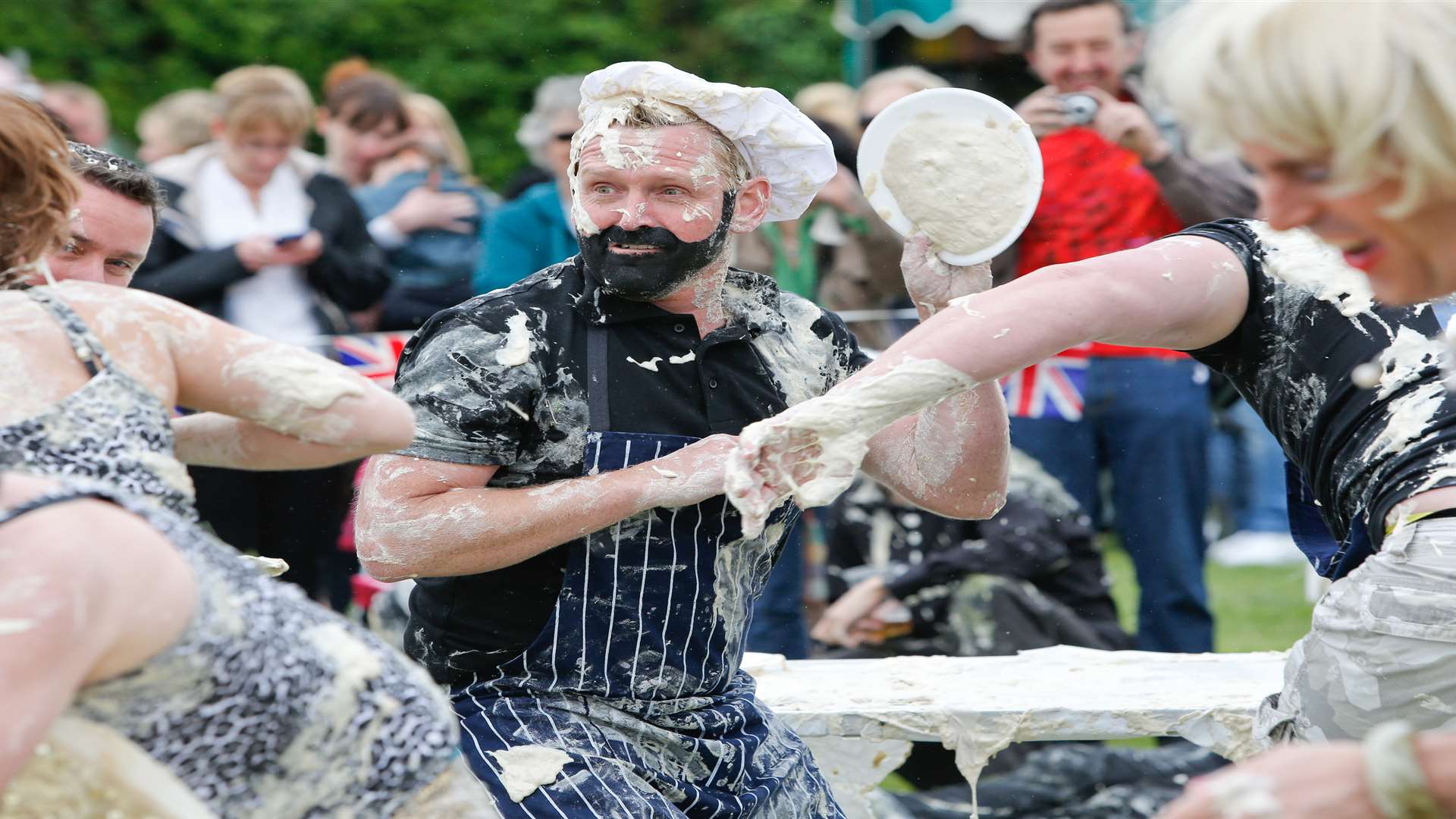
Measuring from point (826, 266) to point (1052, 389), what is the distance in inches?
36.5

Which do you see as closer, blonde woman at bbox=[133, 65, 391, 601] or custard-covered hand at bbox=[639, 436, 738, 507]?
custard-covered hand at bbox=[639, 436, 738, 507]

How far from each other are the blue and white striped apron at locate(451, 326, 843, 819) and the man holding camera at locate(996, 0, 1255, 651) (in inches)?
97.3

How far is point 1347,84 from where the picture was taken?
163cm

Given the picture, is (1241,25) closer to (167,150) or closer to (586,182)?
(586,182)

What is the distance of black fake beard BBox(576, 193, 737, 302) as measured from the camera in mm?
2834

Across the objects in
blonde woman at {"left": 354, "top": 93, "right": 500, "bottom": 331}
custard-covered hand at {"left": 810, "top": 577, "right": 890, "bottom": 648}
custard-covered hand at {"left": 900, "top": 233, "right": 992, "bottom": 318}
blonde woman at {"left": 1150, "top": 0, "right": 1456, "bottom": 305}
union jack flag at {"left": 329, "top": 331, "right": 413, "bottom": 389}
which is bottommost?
custard-covered hand at {"left": 810, "top": 577, "right": 890, "bottom": 648}

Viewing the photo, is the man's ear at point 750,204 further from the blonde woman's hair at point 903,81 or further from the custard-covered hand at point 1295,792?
the blonde woman's hair at point 903,81

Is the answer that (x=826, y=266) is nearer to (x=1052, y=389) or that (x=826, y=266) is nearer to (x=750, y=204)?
(x=1052, y=389)

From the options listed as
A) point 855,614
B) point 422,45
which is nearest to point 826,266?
point 855,614

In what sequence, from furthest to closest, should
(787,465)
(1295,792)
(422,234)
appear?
(422,234) → (787,465) → (1295,792)

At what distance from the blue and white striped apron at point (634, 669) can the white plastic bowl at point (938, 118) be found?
0.60 meters

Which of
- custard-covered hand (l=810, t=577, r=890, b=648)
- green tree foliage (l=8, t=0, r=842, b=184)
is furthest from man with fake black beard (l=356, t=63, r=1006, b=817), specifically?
green tree foliage (l=8, t=0, r=842, b=184)

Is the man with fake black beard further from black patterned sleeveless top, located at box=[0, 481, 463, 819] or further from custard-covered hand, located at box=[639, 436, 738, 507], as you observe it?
black patterned sleeveless top, located at box=[0, 481, 463, 819]

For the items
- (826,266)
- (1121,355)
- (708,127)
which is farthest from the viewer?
(826,266)
